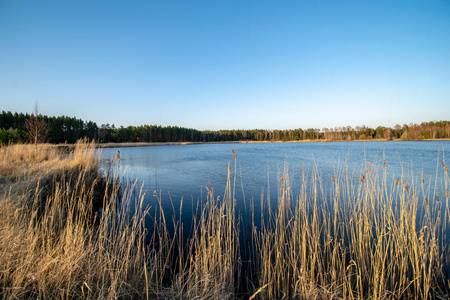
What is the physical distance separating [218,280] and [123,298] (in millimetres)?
1348

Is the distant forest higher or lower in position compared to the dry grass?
higher

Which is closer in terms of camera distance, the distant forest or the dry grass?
the dry grass

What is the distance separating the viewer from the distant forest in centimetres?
4066

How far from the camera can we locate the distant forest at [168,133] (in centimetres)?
4066

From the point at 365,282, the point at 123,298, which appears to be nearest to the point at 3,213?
the point at 123,298

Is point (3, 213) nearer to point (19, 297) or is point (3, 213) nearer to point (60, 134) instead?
point (19, 297)

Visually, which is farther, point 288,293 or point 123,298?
point 288,293

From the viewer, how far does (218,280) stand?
2963mm

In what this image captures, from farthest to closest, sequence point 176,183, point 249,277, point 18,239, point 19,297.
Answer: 1. point 176,183
2. point 249,277
3. point 18,239
4. point 19,297

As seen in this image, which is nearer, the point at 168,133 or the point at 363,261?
the point at 363,261

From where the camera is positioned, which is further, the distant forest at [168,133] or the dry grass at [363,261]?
the distant forest at [168,133]

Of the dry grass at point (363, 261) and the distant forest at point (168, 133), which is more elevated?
the distant forest at point (168, 133)

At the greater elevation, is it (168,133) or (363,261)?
(168,133)

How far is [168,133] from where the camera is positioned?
76.4m
